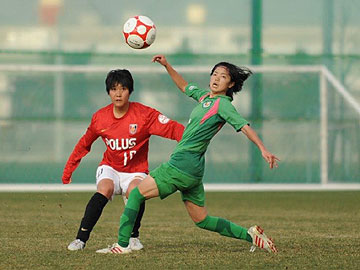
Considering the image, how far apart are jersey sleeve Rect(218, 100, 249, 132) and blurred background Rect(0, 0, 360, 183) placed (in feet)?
30.7

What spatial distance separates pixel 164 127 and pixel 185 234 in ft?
4.97

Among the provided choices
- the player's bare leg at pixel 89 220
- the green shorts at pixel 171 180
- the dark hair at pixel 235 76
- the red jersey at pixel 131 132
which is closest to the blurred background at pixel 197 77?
the red jersey at pixel 131 132

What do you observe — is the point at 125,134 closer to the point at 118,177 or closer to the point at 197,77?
the point at 118,177

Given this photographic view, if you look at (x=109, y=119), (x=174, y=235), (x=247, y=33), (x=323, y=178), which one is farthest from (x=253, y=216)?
(x=247, y=33)

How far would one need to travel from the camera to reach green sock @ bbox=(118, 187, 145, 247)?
280 inches

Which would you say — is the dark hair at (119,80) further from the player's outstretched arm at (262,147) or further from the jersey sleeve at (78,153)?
the player's outstretched arm at (262,147)

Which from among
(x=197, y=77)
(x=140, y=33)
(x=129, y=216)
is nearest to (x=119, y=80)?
(x=140, y=33)

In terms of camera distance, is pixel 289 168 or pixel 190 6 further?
pixel 190 6

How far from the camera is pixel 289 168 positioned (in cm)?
1689

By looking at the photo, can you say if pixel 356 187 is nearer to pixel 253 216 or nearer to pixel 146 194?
pixel 253 216

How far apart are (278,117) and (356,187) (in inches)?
71.5

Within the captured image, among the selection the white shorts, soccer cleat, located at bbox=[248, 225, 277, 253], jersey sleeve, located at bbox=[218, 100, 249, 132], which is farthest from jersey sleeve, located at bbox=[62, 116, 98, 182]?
soccer cleat, located at bbox=[248, 225, 277, 253]

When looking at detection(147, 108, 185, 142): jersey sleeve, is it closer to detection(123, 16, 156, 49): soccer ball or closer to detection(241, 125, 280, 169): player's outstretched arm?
detection(123, 16, 156, 49): soccer ball

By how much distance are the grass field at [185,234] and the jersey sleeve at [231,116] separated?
3.16ft
